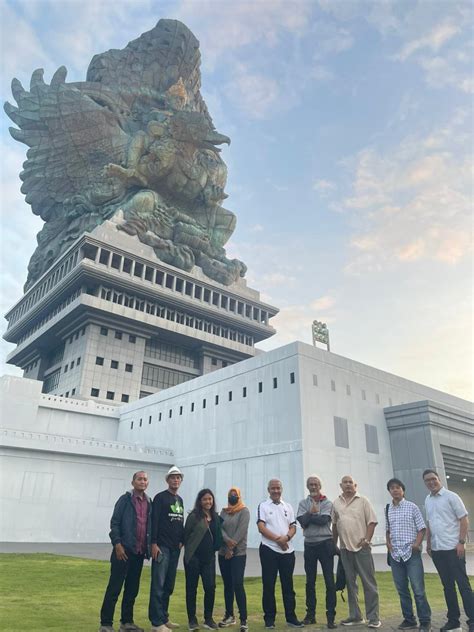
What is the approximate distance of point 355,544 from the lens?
23.8 feet

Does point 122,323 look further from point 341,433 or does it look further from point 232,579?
point 232,579

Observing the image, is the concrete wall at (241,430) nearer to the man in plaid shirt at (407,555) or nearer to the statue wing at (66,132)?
the man in plaid shirt at (407,555)

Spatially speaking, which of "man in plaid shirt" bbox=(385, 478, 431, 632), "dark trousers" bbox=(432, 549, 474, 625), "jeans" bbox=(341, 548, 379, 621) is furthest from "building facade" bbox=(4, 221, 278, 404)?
"dark trousers" bbox=(432, 549, 474, 625)

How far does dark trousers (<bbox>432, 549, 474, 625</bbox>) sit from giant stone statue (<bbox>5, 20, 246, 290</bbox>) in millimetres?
58606

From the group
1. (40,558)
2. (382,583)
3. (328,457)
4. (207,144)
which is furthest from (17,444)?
(207,144)

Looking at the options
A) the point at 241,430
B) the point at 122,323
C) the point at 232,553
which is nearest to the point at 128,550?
the point at 232,553

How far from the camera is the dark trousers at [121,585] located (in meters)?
6.21

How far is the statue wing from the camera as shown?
6312 centimetres

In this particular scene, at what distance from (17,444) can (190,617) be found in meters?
25.4

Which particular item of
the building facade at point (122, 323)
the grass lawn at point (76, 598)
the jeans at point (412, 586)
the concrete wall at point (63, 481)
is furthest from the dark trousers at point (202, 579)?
the building facade at point (122, 323)

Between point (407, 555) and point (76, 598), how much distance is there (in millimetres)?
6359

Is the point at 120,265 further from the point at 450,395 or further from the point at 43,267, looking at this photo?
the point at 450,395

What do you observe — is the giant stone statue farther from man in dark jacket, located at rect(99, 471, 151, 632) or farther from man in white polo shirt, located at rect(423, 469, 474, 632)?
man in white polo shirt, located at rect(423, 469, 474, 632)

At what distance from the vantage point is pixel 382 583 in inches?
435
